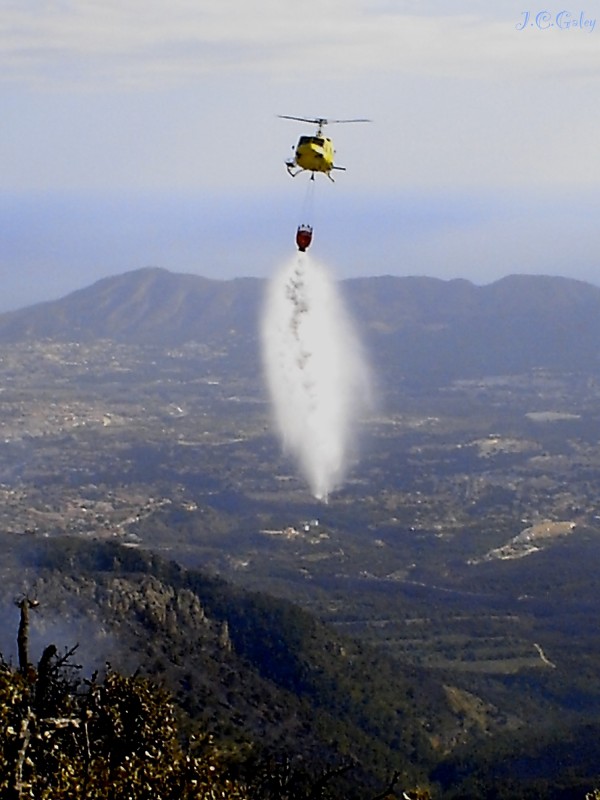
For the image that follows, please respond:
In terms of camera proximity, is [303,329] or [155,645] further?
[303,329]

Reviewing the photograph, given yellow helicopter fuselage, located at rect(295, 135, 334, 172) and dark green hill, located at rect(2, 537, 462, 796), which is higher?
yellow helicopter fuselage, located at rect(295, 135, 334, 172)

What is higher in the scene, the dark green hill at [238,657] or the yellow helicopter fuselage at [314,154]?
the yellow helicopter fuselage at [314,154]

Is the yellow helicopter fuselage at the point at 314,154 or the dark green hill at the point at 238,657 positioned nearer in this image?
the yellow helicopter fuselage at the point at 314,154

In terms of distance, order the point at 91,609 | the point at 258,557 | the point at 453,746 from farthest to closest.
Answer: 1. the point at 258,557
2. the point at 453,746
3. the point at 91,609

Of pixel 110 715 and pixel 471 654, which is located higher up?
pixel 110 715

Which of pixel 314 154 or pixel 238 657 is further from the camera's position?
pixel 238 657

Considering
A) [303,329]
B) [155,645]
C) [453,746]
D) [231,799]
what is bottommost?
[453,746]

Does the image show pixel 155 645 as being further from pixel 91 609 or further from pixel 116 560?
pixel 116 560

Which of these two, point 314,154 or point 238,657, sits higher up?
point 314,154

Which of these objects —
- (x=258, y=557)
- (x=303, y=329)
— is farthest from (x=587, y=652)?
(x=258, y=557)

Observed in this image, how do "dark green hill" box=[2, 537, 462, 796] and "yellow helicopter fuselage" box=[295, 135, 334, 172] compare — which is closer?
"yellow helicopter fuselage" box=[295, 135, 334, 172]

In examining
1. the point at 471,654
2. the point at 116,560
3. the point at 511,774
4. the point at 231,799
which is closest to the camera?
the point at 231,799
